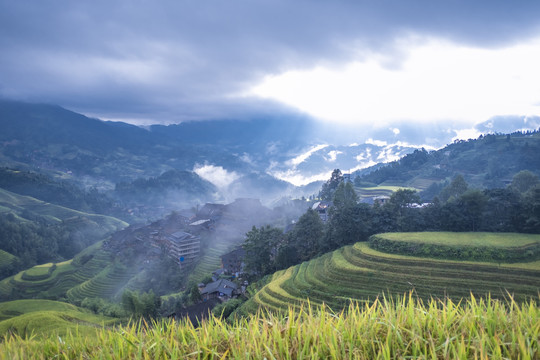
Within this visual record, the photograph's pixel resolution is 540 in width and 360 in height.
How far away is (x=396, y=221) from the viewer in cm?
2822

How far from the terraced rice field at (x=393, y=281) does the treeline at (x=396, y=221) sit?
634 cm

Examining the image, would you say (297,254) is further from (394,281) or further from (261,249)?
(394,281)

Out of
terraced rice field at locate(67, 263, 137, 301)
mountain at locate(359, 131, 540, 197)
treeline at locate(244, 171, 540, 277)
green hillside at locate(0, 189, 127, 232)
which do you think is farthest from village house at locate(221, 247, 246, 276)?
green hillside at locate(0, 189, 127, 232)

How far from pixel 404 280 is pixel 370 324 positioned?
1814 centimetres

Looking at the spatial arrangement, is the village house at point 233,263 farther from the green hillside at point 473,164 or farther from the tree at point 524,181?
the green hillside at point 473,164

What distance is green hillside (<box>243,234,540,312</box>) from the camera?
1675 centimetres

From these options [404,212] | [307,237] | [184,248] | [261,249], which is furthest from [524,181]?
[184,248]

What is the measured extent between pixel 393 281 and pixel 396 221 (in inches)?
426

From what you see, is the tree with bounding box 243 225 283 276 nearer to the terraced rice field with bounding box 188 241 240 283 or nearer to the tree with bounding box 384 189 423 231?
the terraced rice field with bounding box 188 241 240 283

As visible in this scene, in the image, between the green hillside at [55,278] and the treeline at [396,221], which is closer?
the treeline at [396,221]

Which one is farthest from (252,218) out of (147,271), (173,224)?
(147,271)

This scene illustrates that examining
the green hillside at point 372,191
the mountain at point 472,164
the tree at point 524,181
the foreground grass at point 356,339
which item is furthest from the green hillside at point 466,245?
the mountain at point 472,164

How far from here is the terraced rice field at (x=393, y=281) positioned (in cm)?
1673

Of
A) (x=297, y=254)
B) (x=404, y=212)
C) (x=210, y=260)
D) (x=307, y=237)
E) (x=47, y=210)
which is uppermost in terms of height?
(x=404, y=212)
